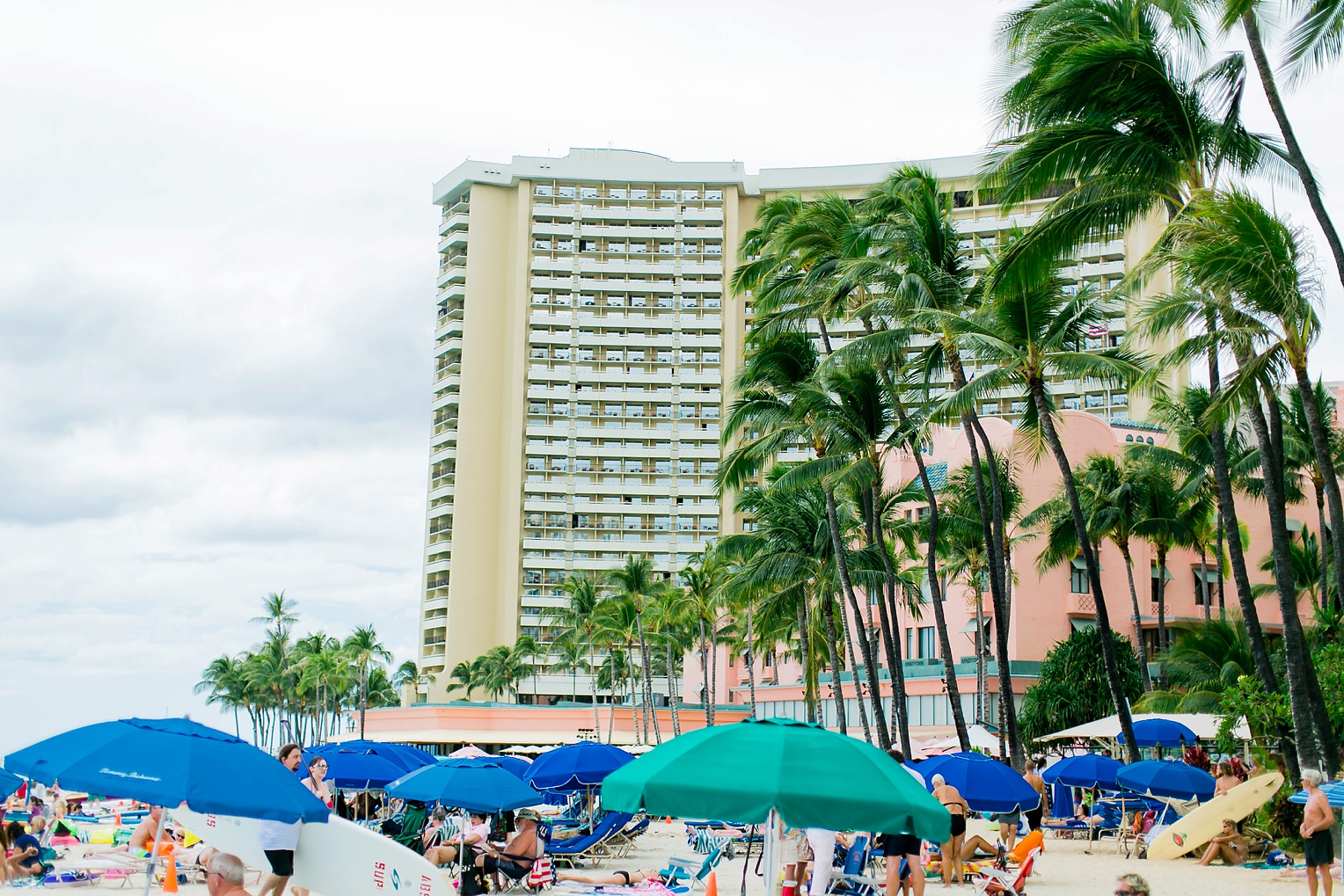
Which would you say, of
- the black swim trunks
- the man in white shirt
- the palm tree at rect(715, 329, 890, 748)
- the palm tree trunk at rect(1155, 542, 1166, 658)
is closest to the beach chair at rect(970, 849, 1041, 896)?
the black swim trunks

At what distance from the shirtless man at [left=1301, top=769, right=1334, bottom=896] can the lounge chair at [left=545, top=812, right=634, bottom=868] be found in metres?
8.02

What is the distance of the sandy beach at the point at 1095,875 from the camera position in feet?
47.6

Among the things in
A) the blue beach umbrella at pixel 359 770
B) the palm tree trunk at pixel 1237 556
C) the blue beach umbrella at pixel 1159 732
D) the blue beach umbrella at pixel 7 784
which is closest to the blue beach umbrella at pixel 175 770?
the blue beach umbrella at pixel 7 784

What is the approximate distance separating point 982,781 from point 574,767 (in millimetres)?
6239

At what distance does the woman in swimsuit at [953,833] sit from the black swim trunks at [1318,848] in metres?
3.57

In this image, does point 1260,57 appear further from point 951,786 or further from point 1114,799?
point 1114,799

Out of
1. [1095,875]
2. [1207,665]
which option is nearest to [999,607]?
[1095,875]

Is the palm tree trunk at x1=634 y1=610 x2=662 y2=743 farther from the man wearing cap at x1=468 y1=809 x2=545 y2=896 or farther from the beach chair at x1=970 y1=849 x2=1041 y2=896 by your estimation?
the beach chair at x1=970 y1=849 x2=1041 y2=896

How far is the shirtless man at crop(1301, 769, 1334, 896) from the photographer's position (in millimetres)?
11758

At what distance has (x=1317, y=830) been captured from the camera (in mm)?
11875

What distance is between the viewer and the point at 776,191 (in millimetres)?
90625

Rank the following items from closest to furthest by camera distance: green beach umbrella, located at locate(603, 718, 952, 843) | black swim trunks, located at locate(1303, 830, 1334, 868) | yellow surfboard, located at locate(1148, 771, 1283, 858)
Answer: green beach umbrella, located at locate(603, 718, 952, 843) → black swim trunks, located at locate(1303, 830, 1334, 868) → yellow surfboard, located at locate(1148, 771, 1283, 858)

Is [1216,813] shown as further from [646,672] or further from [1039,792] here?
[646,672]

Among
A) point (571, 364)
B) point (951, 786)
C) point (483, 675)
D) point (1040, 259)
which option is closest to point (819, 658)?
point (1040, 259)
